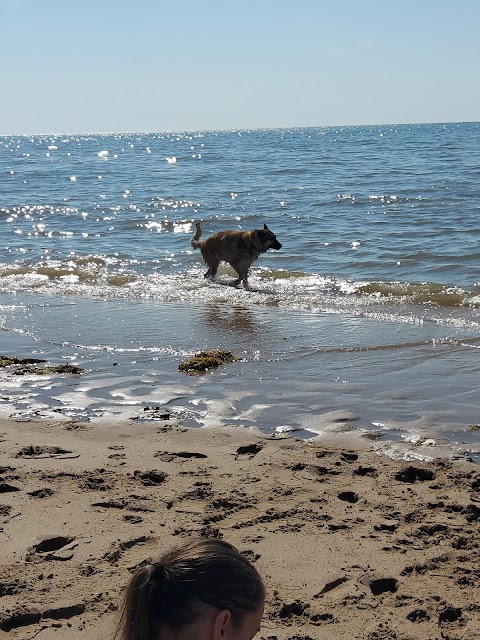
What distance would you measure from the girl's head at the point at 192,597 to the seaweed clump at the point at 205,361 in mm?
6687

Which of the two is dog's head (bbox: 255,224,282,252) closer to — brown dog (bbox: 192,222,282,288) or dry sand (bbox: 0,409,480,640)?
brown dog (bbox: 192,222,282,288)

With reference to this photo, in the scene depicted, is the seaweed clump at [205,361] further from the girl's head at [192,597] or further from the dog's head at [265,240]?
the girl's head at [192,597]

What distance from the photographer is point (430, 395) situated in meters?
7.62

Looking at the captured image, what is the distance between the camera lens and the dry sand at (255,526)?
3967mm

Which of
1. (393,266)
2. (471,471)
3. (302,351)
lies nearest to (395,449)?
(471,471)

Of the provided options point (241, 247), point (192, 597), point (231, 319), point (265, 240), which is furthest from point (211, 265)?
point (192, 597)

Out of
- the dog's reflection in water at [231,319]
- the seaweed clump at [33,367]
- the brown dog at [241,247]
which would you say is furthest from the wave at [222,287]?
the seaweed clump at [33,367]

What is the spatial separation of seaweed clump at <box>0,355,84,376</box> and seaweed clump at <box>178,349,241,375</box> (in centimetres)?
108

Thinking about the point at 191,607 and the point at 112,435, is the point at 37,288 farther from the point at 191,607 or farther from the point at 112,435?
the point at 191,607

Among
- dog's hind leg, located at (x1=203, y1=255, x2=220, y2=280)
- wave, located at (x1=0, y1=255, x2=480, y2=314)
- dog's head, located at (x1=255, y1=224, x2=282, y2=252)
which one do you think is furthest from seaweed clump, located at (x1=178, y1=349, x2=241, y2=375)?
dog's hind leg, located at (x1=203, y1=255, x2=220, y2=280)

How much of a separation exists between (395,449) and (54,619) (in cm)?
299

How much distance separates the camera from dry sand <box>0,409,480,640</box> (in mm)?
3967

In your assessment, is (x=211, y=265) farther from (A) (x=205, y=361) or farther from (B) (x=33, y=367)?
(B) (x=33, y=367)

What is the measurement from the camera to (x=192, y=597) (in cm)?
190
